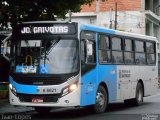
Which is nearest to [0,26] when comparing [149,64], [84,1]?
[84,1]

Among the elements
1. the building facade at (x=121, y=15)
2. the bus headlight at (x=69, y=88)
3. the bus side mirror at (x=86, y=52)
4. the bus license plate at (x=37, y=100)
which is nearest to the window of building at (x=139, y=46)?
the bus side mirror at (x=86, y=52)

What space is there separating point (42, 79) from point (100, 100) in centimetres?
257

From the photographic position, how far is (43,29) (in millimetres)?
16156

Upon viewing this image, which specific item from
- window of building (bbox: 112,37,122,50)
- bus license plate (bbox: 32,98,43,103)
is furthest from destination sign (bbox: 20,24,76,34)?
window of building (bbox: 112,37,122,50)

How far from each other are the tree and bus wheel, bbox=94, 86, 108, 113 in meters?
3.66

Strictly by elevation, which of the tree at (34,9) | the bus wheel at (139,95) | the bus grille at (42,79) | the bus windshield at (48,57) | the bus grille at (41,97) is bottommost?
the bus wheel at (139,95)

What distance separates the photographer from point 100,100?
683 inches

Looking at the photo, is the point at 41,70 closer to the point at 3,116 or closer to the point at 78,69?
the point at 78,69

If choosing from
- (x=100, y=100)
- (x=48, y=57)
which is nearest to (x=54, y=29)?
(x=48, y=57)

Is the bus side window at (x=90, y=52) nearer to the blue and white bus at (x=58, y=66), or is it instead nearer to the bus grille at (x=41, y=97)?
the blue and white bus at (x=58, y=66)

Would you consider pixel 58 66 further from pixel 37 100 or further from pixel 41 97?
pixel 37 100

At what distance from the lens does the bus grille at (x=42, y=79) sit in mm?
15586

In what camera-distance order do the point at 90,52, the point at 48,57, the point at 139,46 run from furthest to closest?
the point at 139,46 < the point at 90,52 < the point at 48,57

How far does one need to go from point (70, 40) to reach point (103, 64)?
6.89ft
